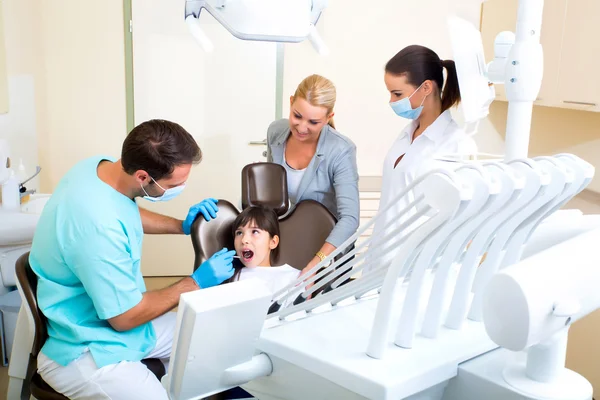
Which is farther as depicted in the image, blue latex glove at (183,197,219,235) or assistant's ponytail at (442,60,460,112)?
assistant's ponytail at (442,60,460,112)

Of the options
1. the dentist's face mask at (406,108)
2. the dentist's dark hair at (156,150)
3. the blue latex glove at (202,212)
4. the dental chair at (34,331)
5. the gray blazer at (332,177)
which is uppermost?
the dentist's face mask at (406,108)

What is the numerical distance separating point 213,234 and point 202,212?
8 cm

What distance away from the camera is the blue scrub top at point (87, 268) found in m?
1.37

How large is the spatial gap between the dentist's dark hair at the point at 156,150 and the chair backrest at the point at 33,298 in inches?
14.1

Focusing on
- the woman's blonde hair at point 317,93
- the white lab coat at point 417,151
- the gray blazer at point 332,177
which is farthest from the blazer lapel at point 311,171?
the white lab coat at point 417,151

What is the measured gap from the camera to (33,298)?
1443 millimetres

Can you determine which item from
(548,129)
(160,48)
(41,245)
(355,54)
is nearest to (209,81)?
(160,48)

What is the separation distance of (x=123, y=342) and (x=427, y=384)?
37.4 inches

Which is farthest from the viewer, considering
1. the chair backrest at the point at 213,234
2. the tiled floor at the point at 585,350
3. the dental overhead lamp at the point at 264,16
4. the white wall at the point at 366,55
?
the white wall at the point at 366,55

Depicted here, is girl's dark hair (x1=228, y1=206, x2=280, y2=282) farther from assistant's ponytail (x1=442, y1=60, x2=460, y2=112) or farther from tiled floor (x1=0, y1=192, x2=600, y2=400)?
tiled floor (x1=0, y1=192, x2=600, y2=400)

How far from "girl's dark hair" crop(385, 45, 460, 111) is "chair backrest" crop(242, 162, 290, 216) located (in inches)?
19.7

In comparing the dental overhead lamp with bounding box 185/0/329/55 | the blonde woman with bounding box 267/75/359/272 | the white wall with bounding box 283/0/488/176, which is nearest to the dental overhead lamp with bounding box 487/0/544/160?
the dental overhead lamp with bounding box 185/0/329/55

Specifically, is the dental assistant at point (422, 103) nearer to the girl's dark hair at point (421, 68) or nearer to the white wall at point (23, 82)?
the girl's dark hair at point (421, 68)

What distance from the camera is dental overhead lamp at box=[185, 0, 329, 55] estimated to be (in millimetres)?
917
